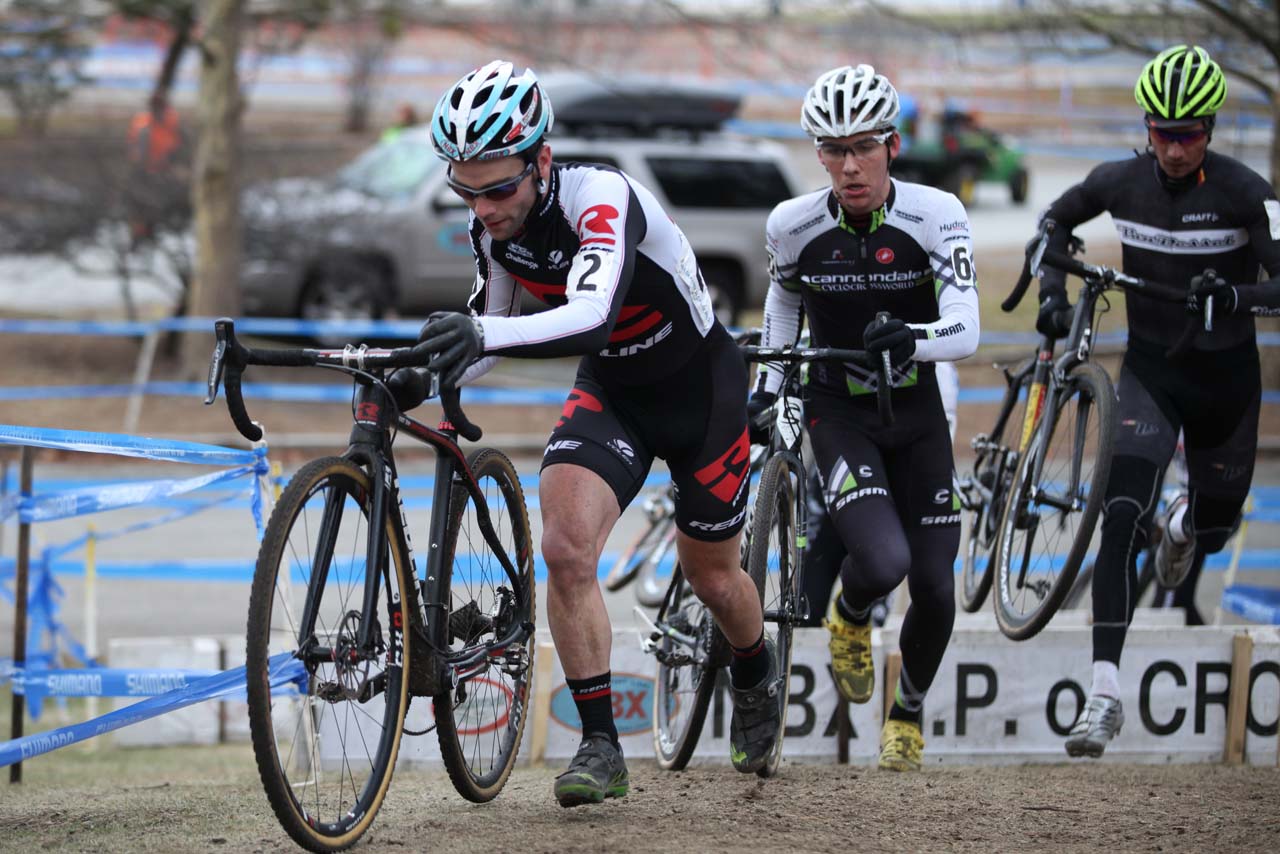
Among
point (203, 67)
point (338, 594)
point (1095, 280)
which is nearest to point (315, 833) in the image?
point (338, 594)

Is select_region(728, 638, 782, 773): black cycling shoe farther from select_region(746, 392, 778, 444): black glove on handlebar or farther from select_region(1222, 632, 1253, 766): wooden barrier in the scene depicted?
select_region(1222, 632, 1253, 766): wooden barrier

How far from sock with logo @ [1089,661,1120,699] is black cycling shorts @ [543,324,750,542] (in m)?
1.80

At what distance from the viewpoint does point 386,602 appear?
5098 millimetres

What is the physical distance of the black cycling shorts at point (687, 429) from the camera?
561 centimetres

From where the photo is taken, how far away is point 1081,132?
3419cm

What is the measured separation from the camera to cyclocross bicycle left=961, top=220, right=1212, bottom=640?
A: 6.71 m

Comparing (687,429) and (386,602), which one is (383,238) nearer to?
(687,429)

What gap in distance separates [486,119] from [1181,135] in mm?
3187

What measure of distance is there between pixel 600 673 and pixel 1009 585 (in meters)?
2.41

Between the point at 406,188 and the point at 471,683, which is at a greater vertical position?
the point at 406,188

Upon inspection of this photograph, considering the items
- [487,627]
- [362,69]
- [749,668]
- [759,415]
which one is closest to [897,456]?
[759,415]

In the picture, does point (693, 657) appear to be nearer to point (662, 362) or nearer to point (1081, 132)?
point (662, 362)

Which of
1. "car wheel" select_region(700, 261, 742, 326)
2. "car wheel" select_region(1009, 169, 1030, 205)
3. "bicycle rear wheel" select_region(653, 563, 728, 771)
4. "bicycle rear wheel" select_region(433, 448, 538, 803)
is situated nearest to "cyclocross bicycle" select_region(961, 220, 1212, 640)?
"bicycle rear wheel" select_region(653, 563, 728, 771)

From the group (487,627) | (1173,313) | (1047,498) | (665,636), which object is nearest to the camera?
(487,627)
